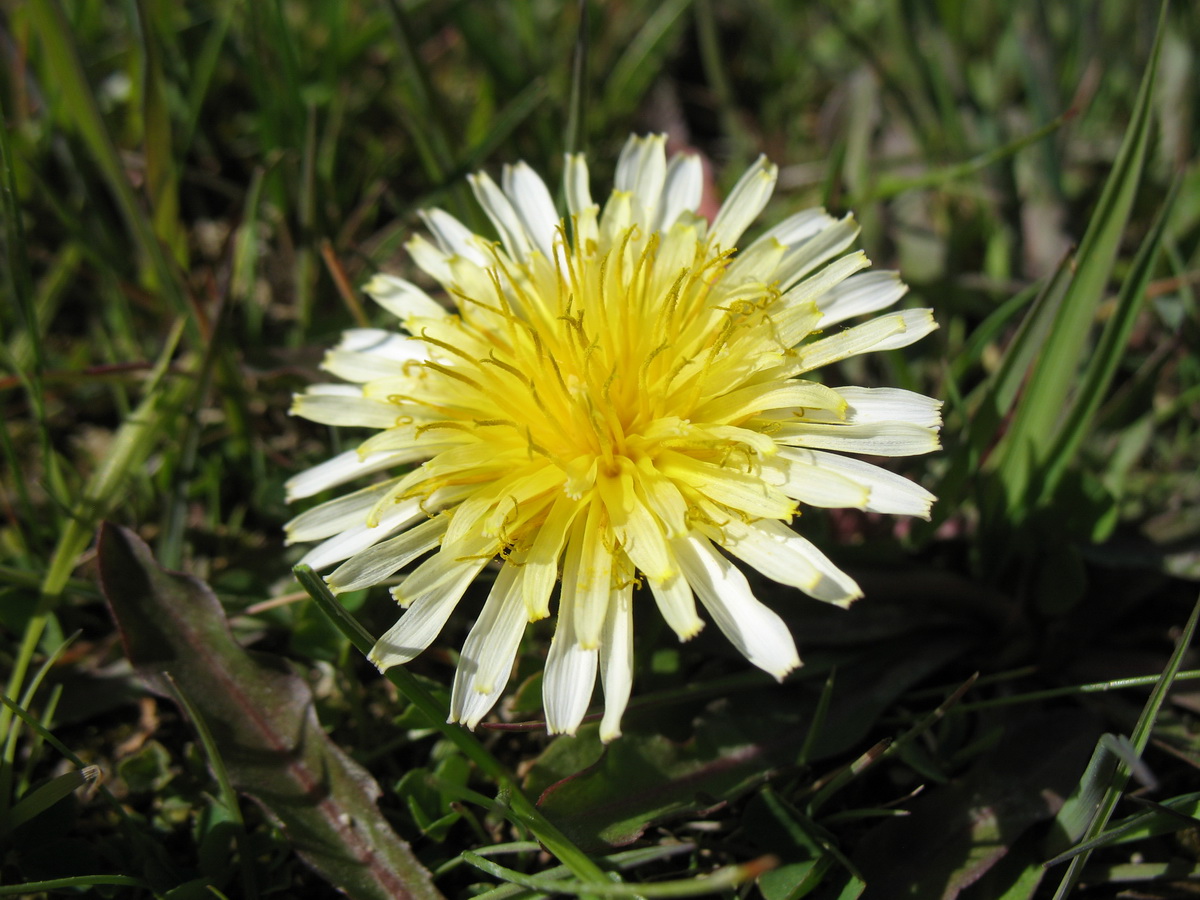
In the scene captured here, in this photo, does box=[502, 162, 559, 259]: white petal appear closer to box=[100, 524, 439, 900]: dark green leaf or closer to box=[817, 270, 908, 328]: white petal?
box=[817, 270, 908, 328]: white petal

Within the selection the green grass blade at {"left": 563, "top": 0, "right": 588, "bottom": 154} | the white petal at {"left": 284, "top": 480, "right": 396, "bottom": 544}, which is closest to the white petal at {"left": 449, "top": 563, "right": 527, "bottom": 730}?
the white petal at {"left": 284, "top": 480, "right": 396, "bottom": 544}

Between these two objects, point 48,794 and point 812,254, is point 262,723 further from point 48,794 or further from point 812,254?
point 812,254

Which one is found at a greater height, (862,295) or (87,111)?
(87,111)

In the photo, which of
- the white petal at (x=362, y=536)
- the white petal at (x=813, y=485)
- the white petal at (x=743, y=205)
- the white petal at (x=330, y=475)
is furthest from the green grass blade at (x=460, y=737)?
the white petal at (x=743, y=205)

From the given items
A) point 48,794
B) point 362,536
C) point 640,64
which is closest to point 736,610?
point 362,536

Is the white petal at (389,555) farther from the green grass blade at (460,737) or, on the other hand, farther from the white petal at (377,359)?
the white petal at (377,359)
